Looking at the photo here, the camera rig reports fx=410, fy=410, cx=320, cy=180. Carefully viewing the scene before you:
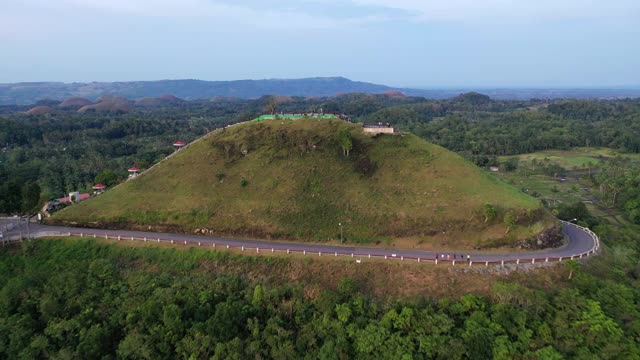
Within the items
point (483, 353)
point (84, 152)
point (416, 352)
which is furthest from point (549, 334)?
point (84, 152)

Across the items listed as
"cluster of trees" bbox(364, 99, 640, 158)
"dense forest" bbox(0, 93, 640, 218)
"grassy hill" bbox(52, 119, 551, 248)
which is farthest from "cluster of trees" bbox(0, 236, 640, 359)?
"cluster of trees" bbox(364, 99, 640, 158)

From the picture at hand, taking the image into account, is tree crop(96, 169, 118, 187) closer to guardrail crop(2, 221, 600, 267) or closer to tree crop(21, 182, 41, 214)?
tree crop(21, 182, 41, 214)

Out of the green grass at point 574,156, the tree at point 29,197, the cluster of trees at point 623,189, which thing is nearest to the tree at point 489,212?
the cluster of trees at point 623,189

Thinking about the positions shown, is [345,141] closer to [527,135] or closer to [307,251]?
[307,251]

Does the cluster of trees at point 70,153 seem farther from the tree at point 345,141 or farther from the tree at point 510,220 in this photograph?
the tree at point 510,220

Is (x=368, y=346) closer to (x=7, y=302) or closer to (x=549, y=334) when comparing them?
(x=549, y=334)

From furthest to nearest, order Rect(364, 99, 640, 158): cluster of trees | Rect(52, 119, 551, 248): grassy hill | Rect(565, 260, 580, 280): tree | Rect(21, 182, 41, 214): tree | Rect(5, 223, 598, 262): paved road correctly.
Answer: Rect(364, 99, 640, 158): cluster of trees < Rect(21, 182, 41, 214): tree < Rect(52, 119, 551, 248): grassy hill < Rect(5, 223, 598, 262): paved road < Rect(565, 260, 580, 280): tree

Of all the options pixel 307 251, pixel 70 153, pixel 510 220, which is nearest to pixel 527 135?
pixel 510 220
